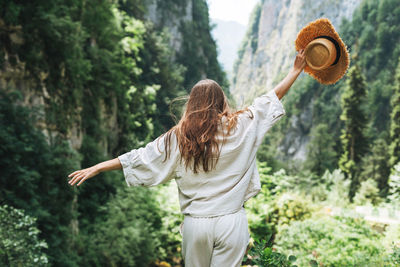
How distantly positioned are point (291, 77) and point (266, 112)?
280mm

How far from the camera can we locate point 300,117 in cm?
6119

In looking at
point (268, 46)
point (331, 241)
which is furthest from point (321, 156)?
point (268, 46)

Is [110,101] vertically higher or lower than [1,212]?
higher

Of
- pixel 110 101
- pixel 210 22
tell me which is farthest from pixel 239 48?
pixel 110 101

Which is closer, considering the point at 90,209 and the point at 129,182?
the point at 129,182

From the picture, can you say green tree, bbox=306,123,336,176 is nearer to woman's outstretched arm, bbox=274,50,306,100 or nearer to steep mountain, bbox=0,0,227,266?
steep mountain, bbox=0,0,227,266

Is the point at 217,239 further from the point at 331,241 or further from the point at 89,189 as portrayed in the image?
the point at 89,189

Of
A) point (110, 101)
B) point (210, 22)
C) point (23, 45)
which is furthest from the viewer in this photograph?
point (210, 22)

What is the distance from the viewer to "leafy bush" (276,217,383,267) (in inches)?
177

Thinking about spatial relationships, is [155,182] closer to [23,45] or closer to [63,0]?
[23,45]

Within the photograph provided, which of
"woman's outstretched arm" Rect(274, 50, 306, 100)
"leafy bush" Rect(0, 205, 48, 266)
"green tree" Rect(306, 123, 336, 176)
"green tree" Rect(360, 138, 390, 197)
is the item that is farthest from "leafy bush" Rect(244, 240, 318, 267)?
"green tree" Rect(306, 123, 336, 176)

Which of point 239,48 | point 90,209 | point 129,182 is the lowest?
point 90,209

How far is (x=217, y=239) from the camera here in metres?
1.78

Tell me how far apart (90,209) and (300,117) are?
2198 inches
